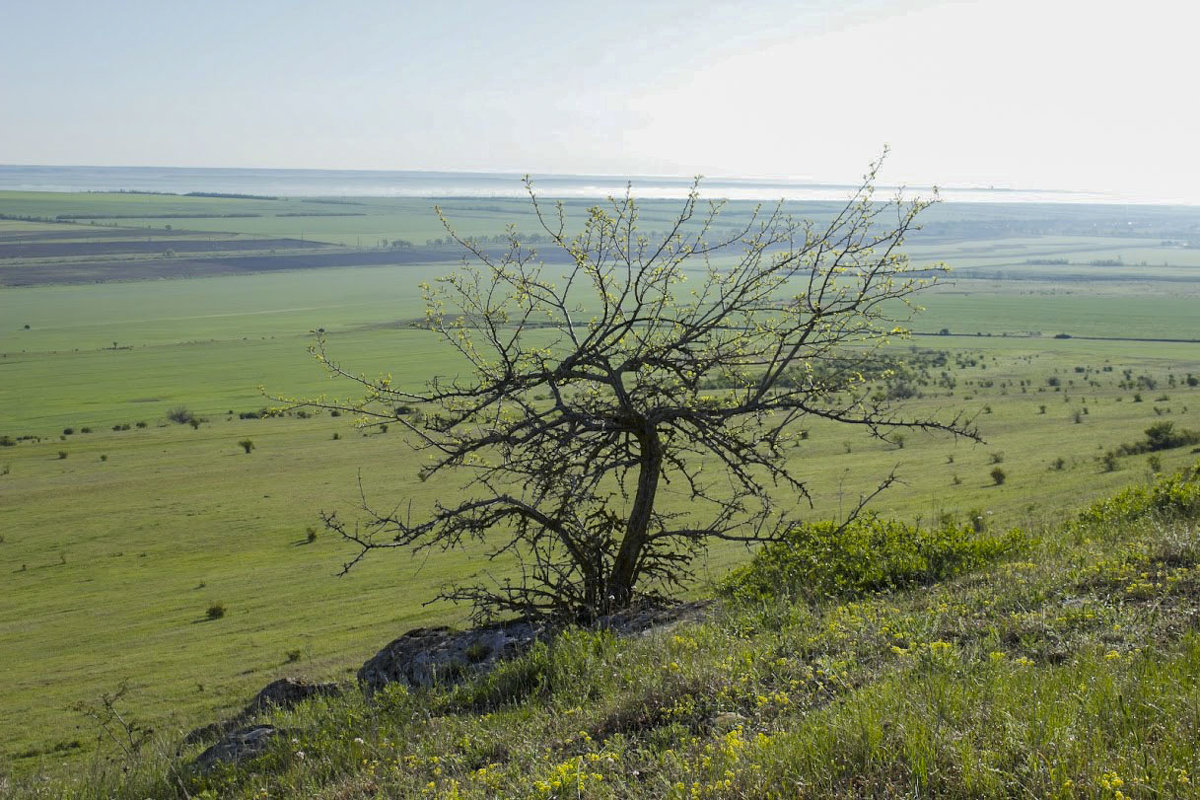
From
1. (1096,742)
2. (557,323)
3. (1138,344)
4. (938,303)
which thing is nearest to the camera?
(1096,742)

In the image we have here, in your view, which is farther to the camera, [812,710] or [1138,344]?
[1138,344]

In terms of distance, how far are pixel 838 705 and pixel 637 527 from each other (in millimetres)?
4887

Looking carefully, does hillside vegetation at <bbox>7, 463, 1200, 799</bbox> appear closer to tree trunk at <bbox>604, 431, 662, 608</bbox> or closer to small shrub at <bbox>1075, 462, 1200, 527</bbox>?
tree trunk at <bbox>604, 431, 662, 608</bbox>

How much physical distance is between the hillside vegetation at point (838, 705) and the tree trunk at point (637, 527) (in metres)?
1.11

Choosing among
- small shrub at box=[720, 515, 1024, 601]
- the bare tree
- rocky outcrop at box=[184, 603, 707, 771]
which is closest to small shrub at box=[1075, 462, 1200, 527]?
small shrub at box=[720, 515, 1024, 601]

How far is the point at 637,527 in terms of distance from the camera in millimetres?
9977

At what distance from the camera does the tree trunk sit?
392 inches

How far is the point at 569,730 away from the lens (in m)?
5.94

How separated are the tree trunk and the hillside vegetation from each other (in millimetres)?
1108

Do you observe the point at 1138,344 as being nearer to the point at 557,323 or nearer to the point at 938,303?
the point at 938,303

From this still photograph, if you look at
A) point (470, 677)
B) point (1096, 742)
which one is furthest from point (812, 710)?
point (470, 677)

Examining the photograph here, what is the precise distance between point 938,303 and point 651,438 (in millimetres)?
165470

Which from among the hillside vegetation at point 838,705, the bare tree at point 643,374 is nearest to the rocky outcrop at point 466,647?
the bare tree at point 643,374

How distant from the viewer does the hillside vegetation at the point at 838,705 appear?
13.8 ft
